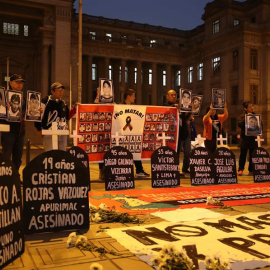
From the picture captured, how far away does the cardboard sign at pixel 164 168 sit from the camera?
Answer: 26.3 ft

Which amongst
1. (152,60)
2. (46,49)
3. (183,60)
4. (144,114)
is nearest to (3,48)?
(46,49)

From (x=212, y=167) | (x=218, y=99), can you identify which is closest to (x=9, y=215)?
(x=212, y=167)

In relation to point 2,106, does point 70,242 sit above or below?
below

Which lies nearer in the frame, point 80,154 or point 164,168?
point 80,154

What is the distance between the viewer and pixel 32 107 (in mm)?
7578

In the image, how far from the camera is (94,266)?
9.57 ft

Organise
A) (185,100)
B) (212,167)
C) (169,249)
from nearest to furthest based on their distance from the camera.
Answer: (169,249) < (212,167) < (185,100)

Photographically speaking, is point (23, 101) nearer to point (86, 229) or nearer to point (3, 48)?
point (86, 229)

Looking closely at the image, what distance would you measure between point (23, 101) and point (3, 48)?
43930mm

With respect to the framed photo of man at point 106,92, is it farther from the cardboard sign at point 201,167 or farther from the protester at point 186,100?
the cardboard sign at point 201,167

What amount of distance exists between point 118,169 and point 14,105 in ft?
7.96

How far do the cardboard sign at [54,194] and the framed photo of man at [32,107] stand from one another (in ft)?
10.8

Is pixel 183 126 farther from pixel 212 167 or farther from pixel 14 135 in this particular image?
pixel 14 135

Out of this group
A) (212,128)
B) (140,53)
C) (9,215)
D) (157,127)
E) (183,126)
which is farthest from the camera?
(140,53)
